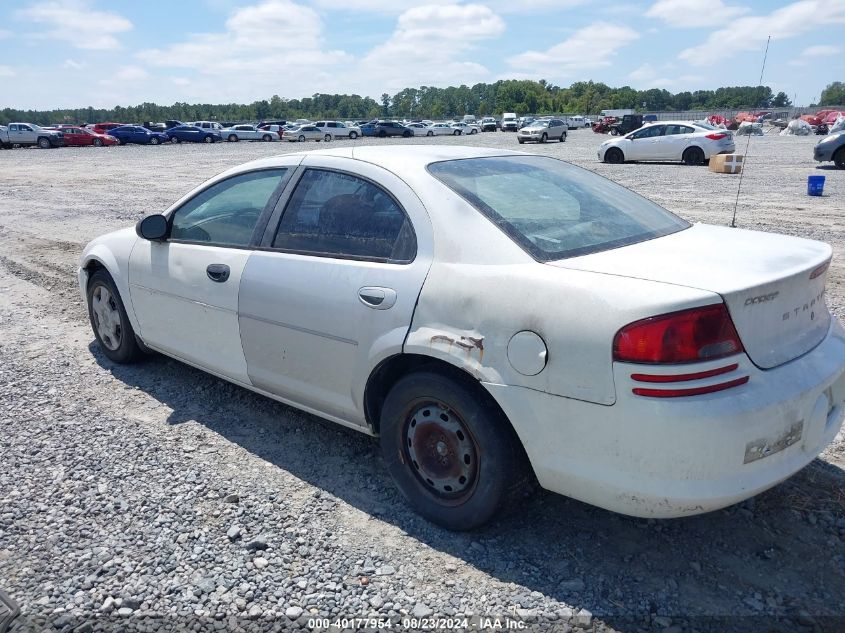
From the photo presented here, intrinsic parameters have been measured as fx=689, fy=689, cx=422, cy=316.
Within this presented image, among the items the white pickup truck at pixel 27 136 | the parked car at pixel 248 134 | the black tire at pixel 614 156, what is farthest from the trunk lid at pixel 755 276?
the parked car at pixel 248 134

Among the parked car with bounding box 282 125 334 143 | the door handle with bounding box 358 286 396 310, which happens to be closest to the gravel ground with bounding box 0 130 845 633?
the door handle with bounding box 358 286 396 310

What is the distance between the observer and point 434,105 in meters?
165

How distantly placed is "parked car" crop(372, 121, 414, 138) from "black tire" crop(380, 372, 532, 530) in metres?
56.1

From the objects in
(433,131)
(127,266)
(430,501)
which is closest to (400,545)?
(430,501)

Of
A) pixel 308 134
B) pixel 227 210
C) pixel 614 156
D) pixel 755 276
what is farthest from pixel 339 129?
pixel 755 276

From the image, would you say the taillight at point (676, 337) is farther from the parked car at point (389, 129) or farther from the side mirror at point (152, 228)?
the parked car at point (389, 129)

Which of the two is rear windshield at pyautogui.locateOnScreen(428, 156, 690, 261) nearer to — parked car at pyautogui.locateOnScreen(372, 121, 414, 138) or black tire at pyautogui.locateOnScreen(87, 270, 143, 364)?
black tire at pyautogui.locateOnScreen(87, 270, 143, 364)

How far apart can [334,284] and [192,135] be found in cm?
5476

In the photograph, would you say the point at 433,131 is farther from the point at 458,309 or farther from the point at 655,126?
the point at 458,309

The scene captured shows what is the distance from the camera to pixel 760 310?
8.19 feet

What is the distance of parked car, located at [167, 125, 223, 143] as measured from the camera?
52.8 meters

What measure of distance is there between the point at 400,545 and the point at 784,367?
66.8 inches

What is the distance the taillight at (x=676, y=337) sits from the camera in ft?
7.68

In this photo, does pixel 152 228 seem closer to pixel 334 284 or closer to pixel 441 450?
pixel 334 284
